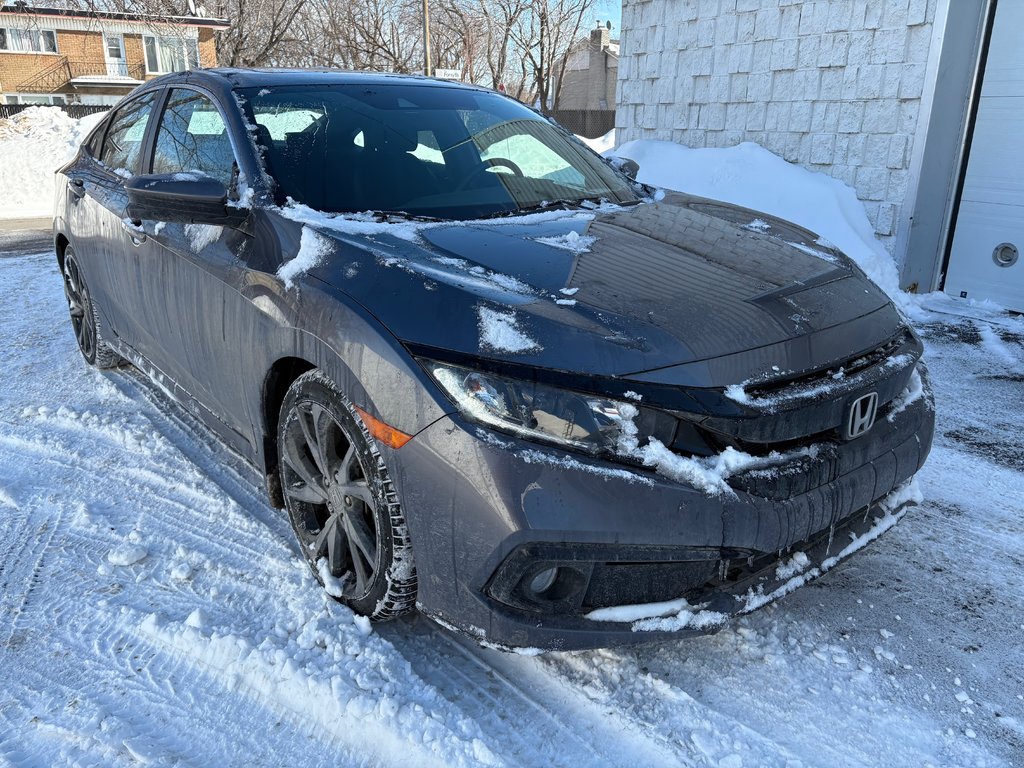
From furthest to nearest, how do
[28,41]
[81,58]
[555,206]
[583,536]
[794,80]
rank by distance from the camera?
[81,58]
[28,41]
[794,80]
[555,206]
[583,536]

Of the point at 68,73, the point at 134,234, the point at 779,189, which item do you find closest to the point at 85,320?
the point at 134,234

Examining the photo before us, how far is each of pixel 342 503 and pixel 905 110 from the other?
6595 mm

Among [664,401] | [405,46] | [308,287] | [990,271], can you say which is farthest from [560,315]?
[405,46]

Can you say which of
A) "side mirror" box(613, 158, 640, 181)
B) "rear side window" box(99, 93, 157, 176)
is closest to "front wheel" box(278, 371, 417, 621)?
"rear side window" box(99, 93, 157, 176)

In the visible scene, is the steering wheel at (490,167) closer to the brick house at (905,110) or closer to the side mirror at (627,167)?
the side mirror at (627,167)

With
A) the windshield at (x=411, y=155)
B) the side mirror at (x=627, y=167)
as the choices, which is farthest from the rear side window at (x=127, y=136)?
the side mirror at (x=627, y=167)

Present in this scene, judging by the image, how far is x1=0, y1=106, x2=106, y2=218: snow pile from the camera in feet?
44.2

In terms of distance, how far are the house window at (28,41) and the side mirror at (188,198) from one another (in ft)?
137

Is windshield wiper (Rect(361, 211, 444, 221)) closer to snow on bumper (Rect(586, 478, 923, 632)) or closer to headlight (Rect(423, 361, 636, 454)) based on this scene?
headlight (Rect(423, 361, 636, 454))

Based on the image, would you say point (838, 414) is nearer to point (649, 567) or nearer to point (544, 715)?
point (649, 567)

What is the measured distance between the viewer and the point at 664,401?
191 cm

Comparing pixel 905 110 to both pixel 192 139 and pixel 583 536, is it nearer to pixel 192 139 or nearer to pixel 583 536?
pixel 192 139

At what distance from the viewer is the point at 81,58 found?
123ft

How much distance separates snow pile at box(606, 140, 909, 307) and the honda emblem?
183 inches
